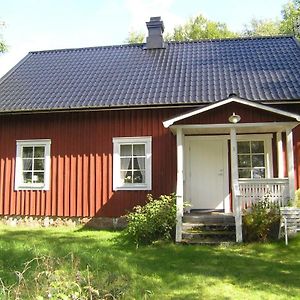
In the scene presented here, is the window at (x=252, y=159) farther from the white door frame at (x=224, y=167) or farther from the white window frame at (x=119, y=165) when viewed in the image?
the white window frame at (x=119, y=165)

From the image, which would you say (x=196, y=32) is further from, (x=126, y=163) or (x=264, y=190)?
(x=264, y=190)

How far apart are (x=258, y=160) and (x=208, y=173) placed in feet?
4.81

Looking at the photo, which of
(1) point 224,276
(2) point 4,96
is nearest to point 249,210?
(1) point 224,276

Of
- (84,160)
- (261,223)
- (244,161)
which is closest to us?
(261,223)

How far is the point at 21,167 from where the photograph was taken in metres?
12.6

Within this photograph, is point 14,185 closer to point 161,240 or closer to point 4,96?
point 4,96

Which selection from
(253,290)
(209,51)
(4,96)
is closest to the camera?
(253,290)

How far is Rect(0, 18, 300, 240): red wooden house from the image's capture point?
11.5 metres

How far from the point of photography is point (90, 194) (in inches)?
470

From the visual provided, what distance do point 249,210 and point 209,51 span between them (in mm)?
7594

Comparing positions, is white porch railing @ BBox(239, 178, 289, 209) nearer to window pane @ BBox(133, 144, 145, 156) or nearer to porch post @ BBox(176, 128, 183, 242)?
porch post @ BBox(176, 128, 183, 242)

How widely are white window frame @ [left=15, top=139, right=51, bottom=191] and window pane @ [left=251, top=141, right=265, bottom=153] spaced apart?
6033 mm

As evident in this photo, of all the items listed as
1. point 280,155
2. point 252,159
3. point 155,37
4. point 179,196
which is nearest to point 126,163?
point 179,196

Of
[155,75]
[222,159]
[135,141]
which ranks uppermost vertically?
[155,75]
